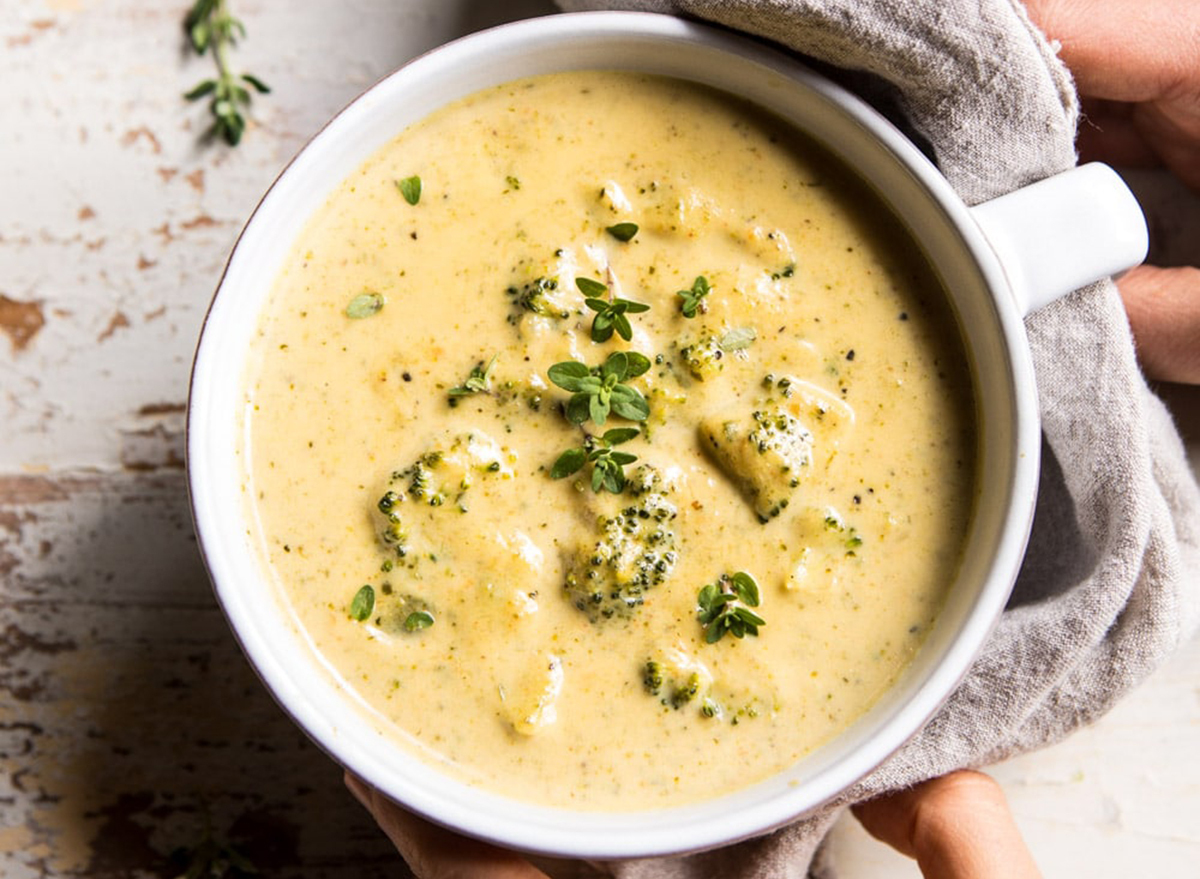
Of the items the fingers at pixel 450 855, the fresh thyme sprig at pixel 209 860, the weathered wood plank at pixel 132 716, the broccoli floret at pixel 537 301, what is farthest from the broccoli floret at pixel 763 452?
the fresh thyme sprig at pixel 209 860

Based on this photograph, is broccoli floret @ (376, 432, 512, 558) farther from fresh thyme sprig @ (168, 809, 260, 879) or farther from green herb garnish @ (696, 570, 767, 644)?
fresh thyme sprig @ (168, 809, 260, 879)

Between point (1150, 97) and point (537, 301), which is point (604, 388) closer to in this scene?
point (537, 301)

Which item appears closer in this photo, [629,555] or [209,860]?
[629,555]

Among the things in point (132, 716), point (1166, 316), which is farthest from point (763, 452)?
point (132, 716)

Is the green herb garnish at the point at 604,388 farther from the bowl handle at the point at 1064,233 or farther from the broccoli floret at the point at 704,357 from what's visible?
the bowl handle at the point at 1064,233

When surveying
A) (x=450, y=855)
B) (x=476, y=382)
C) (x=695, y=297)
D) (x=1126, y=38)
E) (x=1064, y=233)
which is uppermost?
(x=1126, y=38)

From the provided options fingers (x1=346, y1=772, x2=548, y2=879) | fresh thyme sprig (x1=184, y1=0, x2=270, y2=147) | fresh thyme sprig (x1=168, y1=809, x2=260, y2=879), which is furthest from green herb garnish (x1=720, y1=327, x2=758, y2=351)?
fresh thyme sprig (x1=168, y1=809, x2=260, y2=879)

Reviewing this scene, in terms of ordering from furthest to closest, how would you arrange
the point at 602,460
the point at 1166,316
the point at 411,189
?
the point at 1166,316 < the point at 411,189 < the point at 602,460

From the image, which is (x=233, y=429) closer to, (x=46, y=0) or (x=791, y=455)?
(x=791, y=455)
